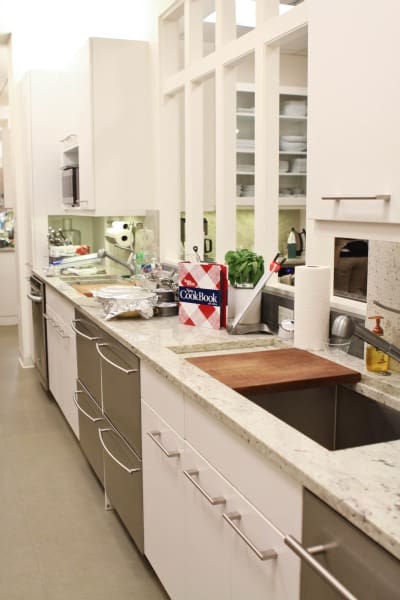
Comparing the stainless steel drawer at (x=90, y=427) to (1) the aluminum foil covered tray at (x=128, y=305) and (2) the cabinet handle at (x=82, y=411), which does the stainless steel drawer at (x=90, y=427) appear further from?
(1) the aluminum foil covered tray at (x=128, y=305)

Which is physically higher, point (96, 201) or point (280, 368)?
point (96, 201)

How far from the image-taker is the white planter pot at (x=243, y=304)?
2.70m

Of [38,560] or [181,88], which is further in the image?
[181,88]

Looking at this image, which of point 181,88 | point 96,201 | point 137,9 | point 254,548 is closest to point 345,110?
point 254,548

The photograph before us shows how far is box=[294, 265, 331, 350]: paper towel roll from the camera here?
2.26 metres

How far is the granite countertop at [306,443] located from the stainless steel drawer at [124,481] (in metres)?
0.47

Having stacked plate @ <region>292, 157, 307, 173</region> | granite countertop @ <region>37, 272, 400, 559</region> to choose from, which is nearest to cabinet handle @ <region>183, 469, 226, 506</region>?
granite countertop @ <region>37, 272, 400, 559</region>

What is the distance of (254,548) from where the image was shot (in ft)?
4.75

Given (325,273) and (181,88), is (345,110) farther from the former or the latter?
(181,88)

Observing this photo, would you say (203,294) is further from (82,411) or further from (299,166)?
(299,166)

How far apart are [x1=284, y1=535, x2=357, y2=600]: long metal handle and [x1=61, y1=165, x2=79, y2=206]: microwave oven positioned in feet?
12.4

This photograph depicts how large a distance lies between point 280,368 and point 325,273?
0.41 m

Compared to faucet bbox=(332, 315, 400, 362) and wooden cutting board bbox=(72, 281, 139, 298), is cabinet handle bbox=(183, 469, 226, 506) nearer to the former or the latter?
faucet bbox=(332, 315, 400, 362)

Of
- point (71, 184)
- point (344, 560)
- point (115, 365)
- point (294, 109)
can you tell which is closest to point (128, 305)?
point (115, 365)
